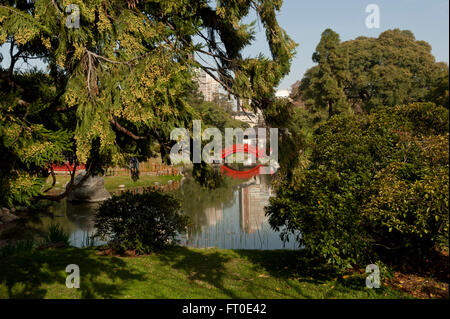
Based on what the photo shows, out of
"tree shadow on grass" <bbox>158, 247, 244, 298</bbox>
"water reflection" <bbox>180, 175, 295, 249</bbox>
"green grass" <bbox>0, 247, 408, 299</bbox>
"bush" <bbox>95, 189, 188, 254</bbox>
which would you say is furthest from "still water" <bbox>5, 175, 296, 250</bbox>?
"green grass" <bbox>0, 247, 408, 299</bbox>

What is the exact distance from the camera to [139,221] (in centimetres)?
862

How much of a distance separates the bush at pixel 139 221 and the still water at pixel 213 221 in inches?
53.5

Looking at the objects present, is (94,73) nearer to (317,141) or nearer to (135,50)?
(135,50)

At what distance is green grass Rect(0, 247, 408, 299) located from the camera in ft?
18.4

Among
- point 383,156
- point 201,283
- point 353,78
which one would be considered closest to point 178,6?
point 383,156

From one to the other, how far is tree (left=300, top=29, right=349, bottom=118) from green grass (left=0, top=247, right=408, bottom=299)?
58.3ft

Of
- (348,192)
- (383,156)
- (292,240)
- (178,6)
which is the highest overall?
(178,6)

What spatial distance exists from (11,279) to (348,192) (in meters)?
5.79

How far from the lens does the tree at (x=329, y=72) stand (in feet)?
78.6

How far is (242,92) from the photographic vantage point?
5.96 meters

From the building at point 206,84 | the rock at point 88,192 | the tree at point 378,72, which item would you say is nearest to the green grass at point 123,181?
the rock at point 88,192

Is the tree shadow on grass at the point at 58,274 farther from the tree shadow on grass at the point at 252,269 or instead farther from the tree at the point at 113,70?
the tree at the point at 113,70
